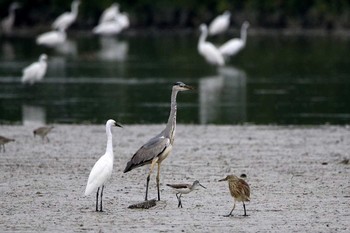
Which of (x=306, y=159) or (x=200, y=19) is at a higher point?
(x=200, y=19)

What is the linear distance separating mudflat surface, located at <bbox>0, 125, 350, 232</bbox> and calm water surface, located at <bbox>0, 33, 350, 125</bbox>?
7.54ft

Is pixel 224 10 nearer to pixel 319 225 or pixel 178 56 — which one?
pixel 178 56

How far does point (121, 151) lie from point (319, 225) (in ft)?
20.9

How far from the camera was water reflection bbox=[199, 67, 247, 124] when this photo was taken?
22.0 m

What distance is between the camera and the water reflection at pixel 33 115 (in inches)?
827

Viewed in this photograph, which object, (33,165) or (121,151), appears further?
(121,151)

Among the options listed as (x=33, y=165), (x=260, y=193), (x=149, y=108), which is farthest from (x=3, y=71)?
(x=260, y=193)

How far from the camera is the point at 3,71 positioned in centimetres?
3416

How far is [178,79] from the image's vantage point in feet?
101

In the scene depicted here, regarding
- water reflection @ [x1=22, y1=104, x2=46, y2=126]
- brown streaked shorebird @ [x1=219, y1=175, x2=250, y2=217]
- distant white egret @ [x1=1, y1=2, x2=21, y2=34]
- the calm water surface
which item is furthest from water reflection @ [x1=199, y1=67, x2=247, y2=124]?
distant white egret @ [x1=1, y1=2, x2=21, y2=34]

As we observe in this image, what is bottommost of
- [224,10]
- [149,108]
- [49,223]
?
[49,223]

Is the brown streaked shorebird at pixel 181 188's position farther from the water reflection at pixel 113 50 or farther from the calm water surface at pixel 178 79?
the water reflection at pixel 113 50

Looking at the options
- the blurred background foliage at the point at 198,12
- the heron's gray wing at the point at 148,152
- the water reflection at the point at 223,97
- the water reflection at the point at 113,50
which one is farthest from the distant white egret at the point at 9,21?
the heron's gray wing at the point at 148,152

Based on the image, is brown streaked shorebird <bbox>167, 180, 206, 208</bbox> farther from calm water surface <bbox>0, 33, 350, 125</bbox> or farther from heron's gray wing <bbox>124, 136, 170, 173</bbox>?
calm water surface <bbox>0, 33, 350, 125</bbox>
